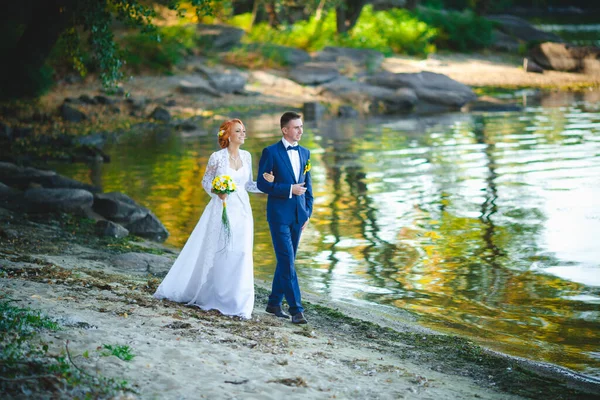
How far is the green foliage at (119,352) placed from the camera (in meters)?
6.63

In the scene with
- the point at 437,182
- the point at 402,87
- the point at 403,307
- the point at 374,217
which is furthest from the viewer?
the point at 402,87

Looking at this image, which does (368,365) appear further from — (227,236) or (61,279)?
(61,279)

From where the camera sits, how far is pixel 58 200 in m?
15.0

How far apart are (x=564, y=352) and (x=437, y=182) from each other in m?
10.1

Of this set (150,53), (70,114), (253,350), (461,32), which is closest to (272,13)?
(150,53)

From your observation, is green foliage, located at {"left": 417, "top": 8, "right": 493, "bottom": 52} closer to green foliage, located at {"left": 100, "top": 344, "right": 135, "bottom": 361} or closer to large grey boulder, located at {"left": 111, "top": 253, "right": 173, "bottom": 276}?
large grey boulder, located at {"left": 111, "top": 253, "right": 173, "bottom": 276}

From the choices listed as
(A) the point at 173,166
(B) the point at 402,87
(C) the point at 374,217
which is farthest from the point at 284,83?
(C) the point at 374,217

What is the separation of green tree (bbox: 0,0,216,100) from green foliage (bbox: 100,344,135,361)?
1071cm

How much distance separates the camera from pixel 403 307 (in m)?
10.5

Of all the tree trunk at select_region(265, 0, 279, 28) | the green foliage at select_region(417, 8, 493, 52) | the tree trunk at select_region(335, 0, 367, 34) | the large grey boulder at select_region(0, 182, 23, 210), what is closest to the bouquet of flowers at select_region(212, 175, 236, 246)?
the large grey boulder at select_region(0, 182, 23, 210)

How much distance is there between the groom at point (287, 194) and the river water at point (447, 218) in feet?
6.23

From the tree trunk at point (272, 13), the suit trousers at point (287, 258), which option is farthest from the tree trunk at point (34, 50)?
the tree trunk at point (272, 13)

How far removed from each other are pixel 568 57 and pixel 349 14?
11799 mm

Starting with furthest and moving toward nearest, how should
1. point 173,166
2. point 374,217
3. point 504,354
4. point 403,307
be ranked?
point 173,166, point 374,217, point 403,307, point 504,354
